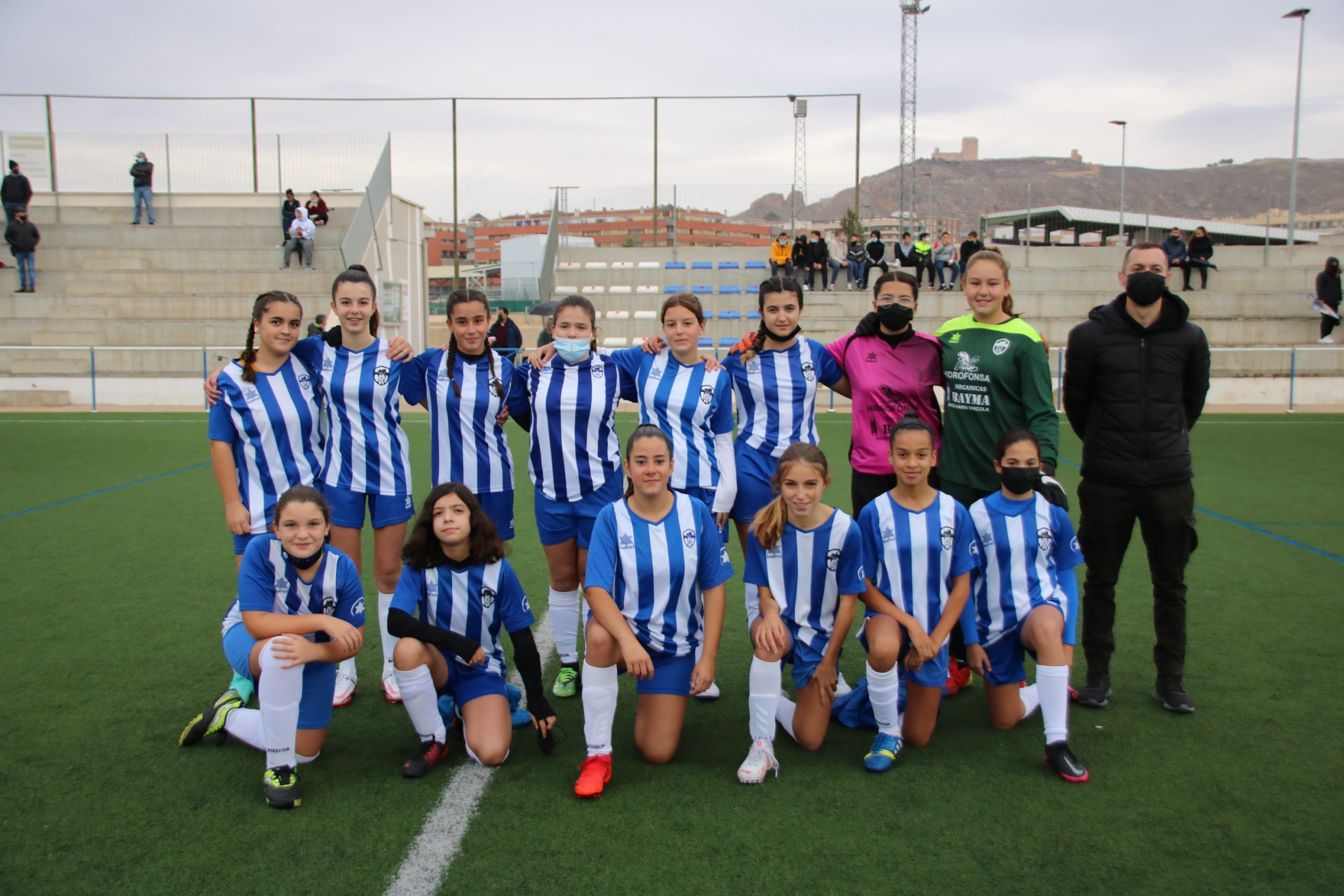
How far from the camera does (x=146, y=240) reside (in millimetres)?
20344

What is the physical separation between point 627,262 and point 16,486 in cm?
1710

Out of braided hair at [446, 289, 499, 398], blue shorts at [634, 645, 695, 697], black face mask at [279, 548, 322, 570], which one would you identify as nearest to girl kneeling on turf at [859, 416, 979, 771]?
blue shorts at [634, 645, 695, 697]

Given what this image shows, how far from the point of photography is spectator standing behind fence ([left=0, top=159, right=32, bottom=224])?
1830 cm

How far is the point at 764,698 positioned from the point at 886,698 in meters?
0.44

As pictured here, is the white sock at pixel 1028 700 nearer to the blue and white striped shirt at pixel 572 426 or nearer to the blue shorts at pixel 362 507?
the blue and white striped shirt at pixel 572 426

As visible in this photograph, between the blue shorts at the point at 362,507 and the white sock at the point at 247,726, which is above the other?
the blue shorts at the point at 362,507

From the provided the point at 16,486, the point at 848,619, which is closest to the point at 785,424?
the point at 848,619

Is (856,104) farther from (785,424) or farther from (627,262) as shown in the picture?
(785,424)

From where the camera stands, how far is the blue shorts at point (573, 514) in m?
3.80

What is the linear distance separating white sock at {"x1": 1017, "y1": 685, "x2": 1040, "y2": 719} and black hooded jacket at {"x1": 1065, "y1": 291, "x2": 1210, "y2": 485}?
89cm

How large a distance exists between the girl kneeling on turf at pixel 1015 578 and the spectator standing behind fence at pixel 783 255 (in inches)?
687

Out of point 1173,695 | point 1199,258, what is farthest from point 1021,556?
point 1199,258

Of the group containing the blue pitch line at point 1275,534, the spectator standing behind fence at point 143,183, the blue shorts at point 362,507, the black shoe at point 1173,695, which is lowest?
the black shoe at point 1173,695

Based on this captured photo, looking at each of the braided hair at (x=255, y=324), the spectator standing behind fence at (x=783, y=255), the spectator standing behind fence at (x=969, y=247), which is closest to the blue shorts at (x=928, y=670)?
the braided hair at (x=255, y=324)
